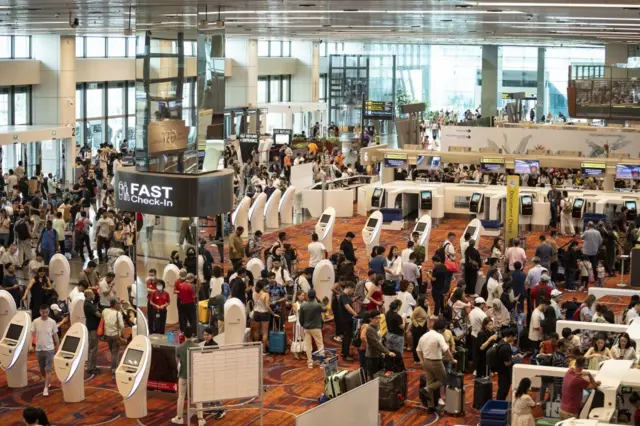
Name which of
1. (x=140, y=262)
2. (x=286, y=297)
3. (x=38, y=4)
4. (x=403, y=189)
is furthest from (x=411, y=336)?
(x=403, y=189)

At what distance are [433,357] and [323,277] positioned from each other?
5.16 meters

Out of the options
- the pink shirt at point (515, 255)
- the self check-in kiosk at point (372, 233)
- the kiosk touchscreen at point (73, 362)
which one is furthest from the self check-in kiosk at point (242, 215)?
the kiosk touchscreen at point (73, 362)

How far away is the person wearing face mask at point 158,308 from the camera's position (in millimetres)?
14602

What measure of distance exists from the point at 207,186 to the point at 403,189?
620 inches

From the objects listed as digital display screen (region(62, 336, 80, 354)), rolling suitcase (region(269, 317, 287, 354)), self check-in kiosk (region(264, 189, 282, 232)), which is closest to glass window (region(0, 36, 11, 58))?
self check-in kiosk (region(264, 189, 282, 232))

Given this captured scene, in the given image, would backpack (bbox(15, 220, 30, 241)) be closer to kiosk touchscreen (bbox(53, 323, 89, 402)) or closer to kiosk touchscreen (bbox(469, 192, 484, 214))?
kiosk touchscreen (bbox(53, 323, 89, 402))

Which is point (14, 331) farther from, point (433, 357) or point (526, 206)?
point (526, 206)

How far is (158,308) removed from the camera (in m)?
14.7

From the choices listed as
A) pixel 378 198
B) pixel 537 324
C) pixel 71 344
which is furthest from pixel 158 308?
pixel 378 198

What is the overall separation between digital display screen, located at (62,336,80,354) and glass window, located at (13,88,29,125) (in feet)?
74.5

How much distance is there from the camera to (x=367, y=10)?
17984 millimetres

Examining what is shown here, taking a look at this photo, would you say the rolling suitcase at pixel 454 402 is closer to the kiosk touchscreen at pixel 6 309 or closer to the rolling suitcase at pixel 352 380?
the rolling suitcase at pixel 352 380

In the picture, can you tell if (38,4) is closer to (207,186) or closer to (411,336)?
(207,186)

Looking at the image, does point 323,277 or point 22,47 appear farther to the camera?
point 22,47
